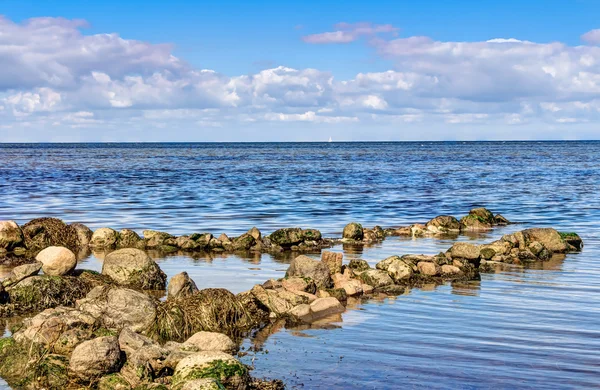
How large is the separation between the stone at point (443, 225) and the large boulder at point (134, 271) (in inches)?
585

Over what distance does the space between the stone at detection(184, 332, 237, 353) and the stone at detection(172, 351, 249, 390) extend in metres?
1.22

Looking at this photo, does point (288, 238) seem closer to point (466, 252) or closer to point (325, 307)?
point (466, 252)

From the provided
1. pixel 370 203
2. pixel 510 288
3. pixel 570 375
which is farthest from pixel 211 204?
pixel 570 375

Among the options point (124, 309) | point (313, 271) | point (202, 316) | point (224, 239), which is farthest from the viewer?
point (224, 239)

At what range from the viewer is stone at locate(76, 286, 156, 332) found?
14.5 m

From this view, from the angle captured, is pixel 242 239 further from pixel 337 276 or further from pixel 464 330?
pixel 464 330

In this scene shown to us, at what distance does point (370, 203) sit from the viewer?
144 ft

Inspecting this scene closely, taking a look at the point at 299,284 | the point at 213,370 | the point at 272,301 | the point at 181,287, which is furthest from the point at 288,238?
the point at 213,370

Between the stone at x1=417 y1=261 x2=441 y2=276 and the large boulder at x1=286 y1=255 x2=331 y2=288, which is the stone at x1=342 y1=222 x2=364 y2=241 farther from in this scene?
the large boulder at x1=286 y1=255 x2=331 y2=288

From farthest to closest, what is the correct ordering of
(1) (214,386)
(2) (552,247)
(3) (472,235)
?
(3) (472,235), (2) (552,247), (1) (214,386)

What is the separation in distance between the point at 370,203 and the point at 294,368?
31.9m

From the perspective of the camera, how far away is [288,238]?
26562 mm

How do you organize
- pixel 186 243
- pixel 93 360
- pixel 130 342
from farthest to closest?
pixel 186 243
pixel 130 342
pixel 93 360

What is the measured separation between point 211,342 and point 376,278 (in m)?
7.12
